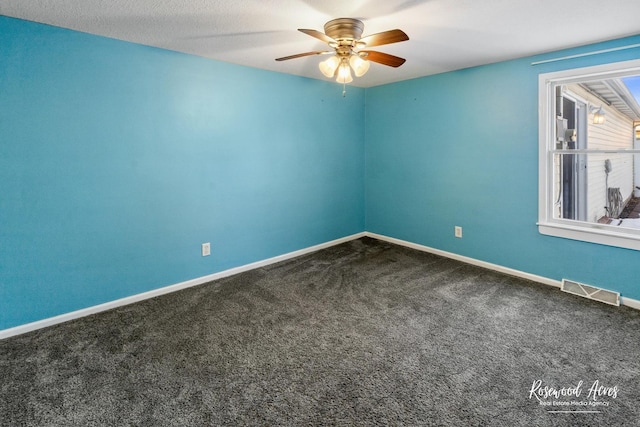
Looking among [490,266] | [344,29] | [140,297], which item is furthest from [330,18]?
[490,266]

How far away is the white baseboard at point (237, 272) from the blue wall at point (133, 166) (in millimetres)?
51

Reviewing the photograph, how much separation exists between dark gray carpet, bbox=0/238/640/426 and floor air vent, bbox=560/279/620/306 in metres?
0.10

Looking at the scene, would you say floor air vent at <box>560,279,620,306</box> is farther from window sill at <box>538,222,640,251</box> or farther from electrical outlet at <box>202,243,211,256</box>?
electrical outlet at <box>202,243,211,256</box>

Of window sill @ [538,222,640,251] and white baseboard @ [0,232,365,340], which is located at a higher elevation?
window sill @ [538,222,640,251]

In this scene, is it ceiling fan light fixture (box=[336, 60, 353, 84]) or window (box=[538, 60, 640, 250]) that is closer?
ceiling fan light fixture (box=[336, 60, 353, 84])

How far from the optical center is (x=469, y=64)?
3.54 m

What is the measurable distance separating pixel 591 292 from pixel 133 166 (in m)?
4.17

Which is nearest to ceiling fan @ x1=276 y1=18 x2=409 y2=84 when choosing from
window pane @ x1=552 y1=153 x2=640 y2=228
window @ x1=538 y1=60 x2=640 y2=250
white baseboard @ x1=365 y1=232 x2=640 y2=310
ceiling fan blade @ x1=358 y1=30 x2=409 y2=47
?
ceiling fan blade @ x1=358 y1=30 x2=409 y2=47

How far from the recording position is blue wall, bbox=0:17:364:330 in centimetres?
242

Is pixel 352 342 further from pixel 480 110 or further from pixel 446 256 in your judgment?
pixel 480 110

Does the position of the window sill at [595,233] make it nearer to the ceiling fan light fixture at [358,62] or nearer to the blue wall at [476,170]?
the blue wall at [476,170]

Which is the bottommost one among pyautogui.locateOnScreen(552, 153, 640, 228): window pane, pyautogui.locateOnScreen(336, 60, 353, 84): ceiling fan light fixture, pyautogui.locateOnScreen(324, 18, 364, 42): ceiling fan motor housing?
pyautogui.locateOnScreen(552, 153, 640, 228): window pane

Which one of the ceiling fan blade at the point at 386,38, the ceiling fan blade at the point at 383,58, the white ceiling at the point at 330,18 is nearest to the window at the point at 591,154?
the white ceiling at the point at 330,18

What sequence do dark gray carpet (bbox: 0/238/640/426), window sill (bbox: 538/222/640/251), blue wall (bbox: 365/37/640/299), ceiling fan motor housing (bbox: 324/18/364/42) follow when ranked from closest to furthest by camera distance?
dark gray carpet (bbox: 0/238/640/426)
ceiling fan motor housing (bbox: 324/18/364/42)
window sill (bbox: 538/222/640/251)
blue wall (bbox: 365/37/640/299)
